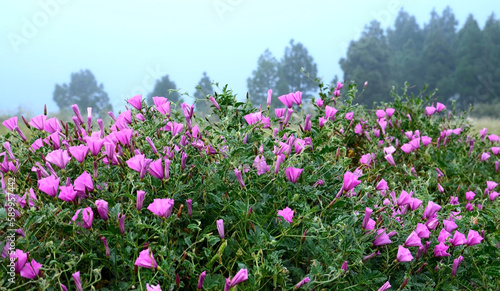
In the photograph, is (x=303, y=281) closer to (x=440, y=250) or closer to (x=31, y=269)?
(x=440, y=250)

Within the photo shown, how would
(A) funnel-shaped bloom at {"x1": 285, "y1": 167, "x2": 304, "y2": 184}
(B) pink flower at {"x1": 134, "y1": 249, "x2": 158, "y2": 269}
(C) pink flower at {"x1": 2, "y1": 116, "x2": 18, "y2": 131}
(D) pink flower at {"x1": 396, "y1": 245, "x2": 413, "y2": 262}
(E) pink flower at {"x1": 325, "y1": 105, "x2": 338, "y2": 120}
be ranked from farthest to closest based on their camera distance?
1. (E) pink flower at {"x1": 325, "y1": 105, "x2": 338, "y2": 120}
2. (C) pink flower at {"x1": 2, "y1": 116, "x2": 18, "y2": 131}
3. (A) funnel-shaped bloom at {"x1": 285, "y1": 167, "x2": 304, "y2": 184}
4. (D) pink flower at {"x1": 396, "y1": 245, "x2": 413, "y2": 262}
5. (B) pink flower at {"x1": 134, "y1": 249, "x2": 158, "y2": 269}

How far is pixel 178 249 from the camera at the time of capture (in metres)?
2.17

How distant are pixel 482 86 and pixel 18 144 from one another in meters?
49.7

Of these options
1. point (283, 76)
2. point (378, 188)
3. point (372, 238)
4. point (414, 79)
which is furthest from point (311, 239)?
point (414, 79)

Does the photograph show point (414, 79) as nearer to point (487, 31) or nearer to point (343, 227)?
point (487, 31)

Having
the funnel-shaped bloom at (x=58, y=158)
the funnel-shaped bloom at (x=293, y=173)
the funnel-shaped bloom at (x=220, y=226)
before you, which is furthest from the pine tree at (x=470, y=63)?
the funnel-shaped bloom at (x=58, y=158)

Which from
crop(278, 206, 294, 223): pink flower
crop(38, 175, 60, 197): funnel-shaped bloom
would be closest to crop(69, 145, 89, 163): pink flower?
crop(38, 175, 60, 197): funnel-shaped bloom

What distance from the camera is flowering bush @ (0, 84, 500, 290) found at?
6.56 feet

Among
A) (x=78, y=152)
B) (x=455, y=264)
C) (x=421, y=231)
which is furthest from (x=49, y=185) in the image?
(x=455, y=264)

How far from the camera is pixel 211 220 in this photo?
7.62 ft

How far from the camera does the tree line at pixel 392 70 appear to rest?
45.1 metres

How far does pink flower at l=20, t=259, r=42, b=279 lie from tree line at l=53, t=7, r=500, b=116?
4021cm

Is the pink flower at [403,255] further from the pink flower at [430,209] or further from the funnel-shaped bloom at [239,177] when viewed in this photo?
the funnel-shaped bloom at [239,177]

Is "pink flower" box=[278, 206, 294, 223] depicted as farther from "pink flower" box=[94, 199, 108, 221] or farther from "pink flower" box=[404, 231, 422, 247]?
"pink flower" box=[94, 199, 108, 221]
